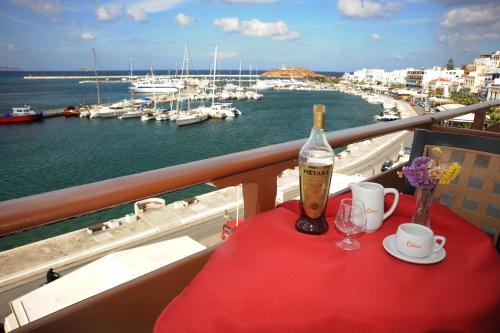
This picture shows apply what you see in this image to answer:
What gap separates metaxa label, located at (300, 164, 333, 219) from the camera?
94 cm

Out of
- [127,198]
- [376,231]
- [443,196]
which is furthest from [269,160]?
[443,196]

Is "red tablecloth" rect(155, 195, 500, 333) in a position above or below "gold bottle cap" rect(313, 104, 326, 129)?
below

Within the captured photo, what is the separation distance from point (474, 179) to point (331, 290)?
1188mm

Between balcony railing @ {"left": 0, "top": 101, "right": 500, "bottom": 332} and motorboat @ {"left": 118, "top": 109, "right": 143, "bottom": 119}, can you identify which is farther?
motorboat @ {"left": 118, "top": 109, "right": 143, "bottom": 119}

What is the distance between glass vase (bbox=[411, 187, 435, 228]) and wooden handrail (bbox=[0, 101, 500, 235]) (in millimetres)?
452

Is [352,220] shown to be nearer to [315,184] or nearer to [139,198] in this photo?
[315,184]

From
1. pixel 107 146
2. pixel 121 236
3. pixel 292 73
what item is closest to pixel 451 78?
pixel 107 146

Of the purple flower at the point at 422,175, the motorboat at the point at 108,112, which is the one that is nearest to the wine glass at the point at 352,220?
the purple flower at the point at 422,175

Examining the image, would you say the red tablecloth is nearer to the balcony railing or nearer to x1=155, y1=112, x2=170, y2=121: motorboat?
the balcony railing

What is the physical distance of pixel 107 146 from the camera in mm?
30625

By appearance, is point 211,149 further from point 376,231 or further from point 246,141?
point 376,231

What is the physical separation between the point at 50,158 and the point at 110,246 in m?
20.5

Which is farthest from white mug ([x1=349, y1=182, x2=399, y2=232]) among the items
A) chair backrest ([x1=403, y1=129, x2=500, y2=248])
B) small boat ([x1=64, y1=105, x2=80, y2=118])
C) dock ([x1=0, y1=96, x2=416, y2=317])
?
small boat ([x1=64, y1=105, x2=80, y2=118])

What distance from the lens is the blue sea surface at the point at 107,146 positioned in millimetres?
20398
